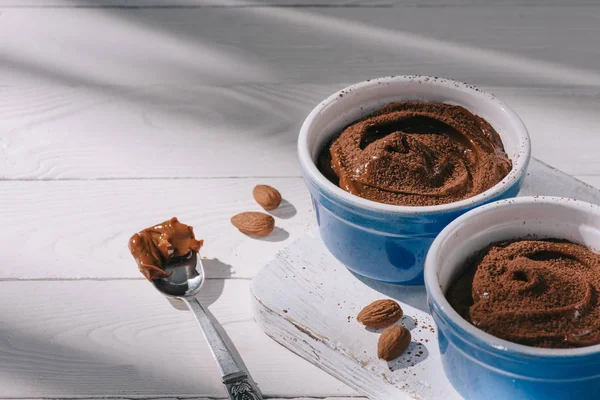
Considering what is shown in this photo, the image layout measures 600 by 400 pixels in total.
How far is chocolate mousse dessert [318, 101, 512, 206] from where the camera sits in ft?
4.79

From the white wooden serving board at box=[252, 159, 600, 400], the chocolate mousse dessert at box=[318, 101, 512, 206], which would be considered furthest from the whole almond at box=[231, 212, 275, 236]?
the chocolate mousse dessert at box=[318, 101, 512, 206]

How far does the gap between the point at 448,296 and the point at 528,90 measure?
1020 mm

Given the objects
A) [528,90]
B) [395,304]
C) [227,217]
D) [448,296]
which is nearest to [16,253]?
[227,217]

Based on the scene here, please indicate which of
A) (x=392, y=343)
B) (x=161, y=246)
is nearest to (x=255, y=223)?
(x=161, y=246)

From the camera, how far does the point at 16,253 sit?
1743 millimetres

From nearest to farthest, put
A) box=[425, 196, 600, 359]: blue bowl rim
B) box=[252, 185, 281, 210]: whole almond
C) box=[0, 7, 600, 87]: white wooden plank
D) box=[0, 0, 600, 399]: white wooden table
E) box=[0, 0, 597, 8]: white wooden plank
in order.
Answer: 1. box=[425, 196, 600, 359]: blue bowl rim
2. box=[0, 0, 600, 399]: white wooden table
3. box=[252, 185, 281, 210]: whole almond
4. box=[0, 7, 600, 87]: white wooden plank
5. box=[0, 0, 597, 8]: white wooden plank

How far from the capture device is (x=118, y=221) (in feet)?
5.98

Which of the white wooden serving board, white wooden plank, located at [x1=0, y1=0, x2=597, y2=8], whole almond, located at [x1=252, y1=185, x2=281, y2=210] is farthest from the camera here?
white wooden plank, located at [x1=0, y1=0, x2=597, y2=8]

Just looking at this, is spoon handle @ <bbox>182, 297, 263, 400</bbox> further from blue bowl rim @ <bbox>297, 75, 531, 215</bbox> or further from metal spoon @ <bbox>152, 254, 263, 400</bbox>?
blue bowl rim @ <bbox>297, 75, 531, 215</bbox>

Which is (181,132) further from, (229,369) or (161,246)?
(229,369)

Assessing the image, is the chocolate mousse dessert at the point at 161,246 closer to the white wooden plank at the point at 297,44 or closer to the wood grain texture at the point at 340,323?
the wood grain texture at the point at 340,323

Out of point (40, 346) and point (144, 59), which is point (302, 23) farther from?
point (40, 346)

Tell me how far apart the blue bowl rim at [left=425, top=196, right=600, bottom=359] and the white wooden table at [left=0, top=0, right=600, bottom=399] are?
28cm

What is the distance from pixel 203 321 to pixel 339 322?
0.80 ft
